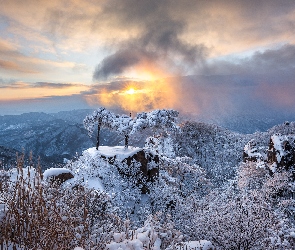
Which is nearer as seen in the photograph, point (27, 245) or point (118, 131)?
point (27, 245)

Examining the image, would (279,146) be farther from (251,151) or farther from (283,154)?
(251,151)

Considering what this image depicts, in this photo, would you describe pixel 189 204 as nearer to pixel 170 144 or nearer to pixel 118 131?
pixel 118 131

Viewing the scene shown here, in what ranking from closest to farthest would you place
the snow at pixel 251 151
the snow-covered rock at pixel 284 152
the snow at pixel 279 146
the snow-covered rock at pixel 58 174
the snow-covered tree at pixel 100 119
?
the snow-covered rock at pixel 58 174
the snow-covered rock at pixel 284 152
the snow at pixel 279 146
the snow-covered tree at pixel 100 119
the snow at pixel 251 151

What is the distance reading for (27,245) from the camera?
4359mm

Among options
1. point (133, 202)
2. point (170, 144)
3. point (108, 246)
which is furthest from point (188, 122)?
point (108, 246)

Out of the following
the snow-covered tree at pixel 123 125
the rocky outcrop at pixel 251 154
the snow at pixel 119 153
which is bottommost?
the rocky outcrop at pixel 251 154

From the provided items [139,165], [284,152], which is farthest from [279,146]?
[139,165]

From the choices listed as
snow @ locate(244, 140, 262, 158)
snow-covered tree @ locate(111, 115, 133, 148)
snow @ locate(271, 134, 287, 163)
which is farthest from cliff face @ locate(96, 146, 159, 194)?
snow @ locate(244, 140, 262, 158)

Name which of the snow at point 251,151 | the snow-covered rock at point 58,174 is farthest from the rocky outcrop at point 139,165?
the snow at point 251,151

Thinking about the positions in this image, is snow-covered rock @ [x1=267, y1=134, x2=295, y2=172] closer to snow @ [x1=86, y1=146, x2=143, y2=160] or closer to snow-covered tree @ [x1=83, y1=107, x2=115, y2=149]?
snow @ [x1=86, y1=146, x2=143, y2=160]

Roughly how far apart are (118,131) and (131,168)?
541 centimetres

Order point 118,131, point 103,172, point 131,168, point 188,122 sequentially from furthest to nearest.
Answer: point 188,122 < point 118,131 < point 131,168 < point 103,172

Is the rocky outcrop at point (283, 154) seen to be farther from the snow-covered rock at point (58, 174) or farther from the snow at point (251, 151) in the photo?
the snow-covered rock at point (58, 174)

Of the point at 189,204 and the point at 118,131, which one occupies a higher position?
the point at 118,131
